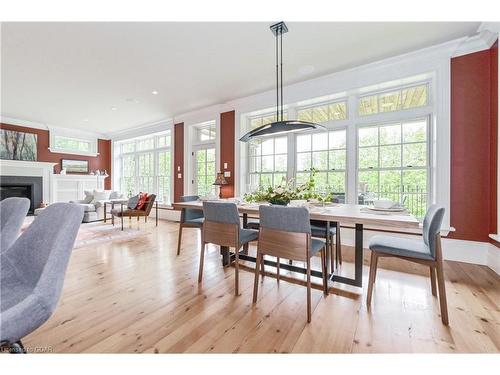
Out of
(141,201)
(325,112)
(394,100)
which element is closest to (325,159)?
(325,112)

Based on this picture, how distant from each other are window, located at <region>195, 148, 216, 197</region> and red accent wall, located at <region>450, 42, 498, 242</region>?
428 cm

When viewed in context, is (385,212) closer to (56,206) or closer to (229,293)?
(229,293)

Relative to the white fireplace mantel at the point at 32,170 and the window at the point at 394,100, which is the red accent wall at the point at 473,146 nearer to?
the window at the point at 394,100

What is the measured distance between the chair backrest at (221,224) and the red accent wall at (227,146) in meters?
2.57

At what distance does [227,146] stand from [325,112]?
6.83ft

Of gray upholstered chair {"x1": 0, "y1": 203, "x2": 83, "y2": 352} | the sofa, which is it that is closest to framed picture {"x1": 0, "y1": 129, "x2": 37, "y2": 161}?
the sofa

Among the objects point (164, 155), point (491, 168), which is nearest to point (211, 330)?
point (491, 168)

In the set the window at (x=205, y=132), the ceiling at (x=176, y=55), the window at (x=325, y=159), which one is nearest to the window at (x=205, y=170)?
the window at (x=205, y=132)

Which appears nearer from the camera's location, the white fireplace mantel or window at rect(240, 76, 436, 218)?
window at rect(240, 76, 436, 218)

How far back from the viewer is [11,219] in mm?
1400

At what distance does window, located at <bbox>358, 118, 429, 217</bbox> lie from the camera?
3.24m

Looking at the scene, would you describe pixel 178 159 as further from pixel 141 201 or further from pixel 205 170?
pixel 141 201

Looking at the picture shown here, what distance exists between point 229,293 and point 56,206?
1513 mm

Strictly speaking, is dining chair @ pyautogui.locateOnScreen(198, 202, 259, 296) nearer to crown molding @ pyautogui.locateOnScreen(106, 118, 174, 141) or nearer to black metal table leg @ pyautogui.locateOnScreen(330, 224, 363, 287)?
black metal table leg @ pyautogui.locateOnScreen(330, 224, 363, 287)
